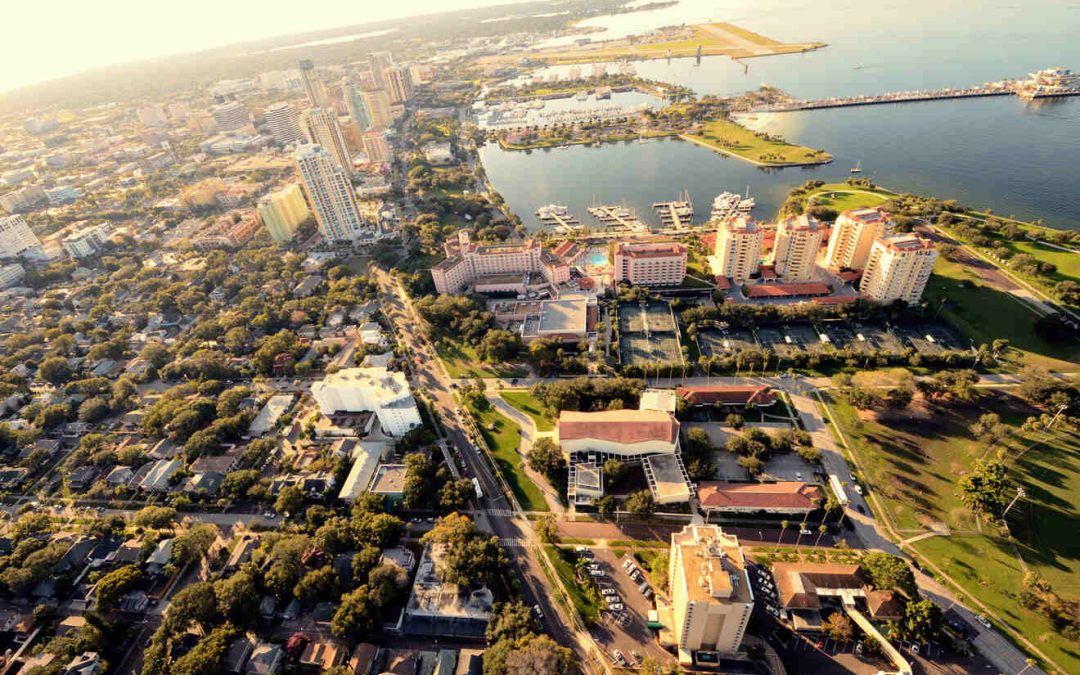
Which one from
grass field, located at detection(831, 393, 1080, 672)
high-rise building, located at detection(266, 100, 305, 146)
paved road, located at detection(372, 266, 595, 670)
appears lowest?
grass field, located at detection(831, 393, 1080, 672)

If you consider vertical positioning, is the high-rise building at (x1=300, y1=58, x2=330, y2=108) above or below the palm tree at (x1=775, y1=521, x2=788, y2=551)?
above

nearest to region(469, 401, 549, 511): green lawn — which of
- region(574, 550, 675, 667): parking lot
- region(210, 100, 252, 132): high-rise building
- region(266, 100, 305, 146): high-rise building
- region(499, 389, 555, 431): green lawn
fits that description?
region(499, 389, 555, 431): green lawn

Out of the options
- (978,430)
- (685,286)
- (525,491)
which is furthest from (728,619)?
(685,286)

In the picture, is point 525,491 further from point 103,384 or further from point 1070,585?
point 103,384

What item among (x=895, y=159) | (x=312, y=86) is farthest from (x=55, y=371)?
(x=895, y=159)

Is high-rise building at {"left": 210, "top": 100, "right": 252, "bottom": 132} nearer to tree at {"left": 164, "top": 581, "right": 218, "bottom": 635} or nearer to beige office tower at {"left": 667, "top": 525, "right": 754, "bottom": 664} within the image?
tree at {"left": 164, "top": 581, "right": 218, "bottom": 635}
